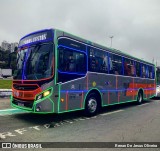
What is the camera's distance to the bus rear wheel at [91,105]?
356 inches

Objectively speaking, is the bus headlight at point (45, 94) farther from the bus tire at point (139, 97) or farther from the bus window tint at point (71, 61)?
the bus tire at point (139, 97)

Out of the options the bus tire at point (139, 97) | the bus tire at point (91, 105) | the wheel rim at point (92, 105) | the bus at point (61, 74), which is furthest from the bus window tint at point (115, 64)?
the bus tire at point (139, 97)

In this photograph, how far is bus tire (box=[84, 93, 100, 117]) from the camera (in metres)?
9.04

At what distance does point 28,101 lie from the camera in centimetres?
742

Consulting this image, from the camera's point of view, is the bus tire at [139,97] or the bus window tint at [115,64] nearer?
the bus window tint at [115,64]

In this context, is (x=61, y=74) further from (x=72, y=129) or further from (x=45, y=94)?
(x=72, y=129)

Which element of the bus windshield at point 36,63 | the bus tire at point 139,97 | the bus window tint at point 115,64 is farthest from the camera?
the bus tire at point 139,97

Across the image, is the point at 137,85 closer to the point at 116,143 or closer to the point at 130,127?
the point at 130,127

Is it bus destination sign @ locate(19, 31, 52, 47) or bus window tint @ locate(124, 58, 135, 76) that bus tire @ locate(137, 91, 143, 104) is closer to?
bus window tint @ locate(124, 58, 135, 76)

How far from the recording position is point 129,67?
12.8 m

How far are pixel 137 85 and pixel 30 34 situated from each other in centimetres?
840

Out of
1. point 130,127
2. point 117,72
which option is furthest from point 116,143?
point 117,72

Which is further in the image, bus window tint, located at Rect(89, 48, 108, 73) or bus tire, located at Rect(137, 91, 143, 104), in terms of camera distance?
bus tire, located at Rect(137, 91, 143, 104)

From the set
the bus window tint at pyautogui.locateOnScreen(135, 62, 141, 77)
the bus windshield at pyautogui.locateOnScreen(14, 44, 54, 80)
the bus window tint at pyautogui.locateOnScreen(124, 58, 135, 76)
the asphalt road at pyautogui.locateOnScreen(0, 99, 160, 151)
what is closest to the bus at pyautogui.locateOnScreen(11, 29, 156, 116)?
the bus windshield at pyautogui.locateOnScreen(14, 44, 54, 80)
